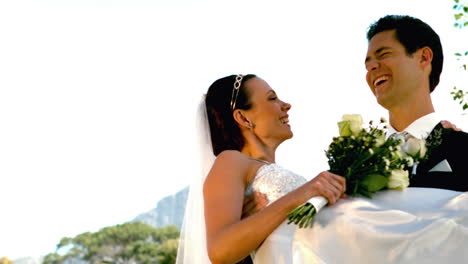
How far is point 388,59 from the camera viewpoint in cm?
466

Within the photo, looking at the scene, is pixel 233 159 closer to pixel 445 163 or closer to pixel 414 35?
pixel 445 163

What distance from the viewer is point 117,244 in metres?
80.9

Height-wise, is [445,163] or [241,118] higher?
[241,118]

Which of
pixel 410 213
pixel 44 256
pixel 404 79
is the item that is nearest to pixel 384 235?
pixel 410 213

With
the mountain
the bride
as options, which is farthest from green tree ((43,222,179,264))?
the bride

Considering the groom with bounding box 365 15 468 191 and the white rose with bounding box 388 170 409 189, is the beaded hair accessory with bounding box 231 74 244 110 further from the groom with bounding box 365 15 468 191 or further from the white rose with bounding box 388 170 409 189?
the white rose with bounding box 388 170 409 189

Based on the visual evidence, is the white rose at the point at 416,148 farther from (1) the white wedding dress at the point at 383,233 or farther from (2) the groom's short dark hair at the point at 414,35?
(2) the groom's short dark hair at the point at 414,35

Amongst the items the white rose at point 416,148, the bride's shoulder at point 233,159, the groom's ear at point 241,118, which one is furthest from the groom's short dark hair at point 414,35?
the bride's shoulder at point 233,159

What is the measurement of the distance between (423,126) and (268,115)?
108cm

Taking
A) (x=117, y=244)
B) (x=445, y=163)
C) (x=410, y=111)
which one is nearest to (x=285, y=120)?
(x=410, y=111)

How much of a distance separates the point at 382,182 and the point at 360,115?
0.46 metres

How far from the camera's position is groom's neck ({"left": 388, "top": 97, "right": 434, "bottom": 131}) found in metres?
4.62

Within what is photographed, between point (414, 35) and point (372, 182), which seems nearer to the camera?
point (372, 182)

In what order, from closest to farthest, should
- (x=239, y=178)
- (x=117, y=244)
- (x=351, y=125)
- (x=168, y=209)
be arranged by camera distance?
(x=351, y=125), (x=239, y=178), (x=117, y=244), (x=168, y=209)
